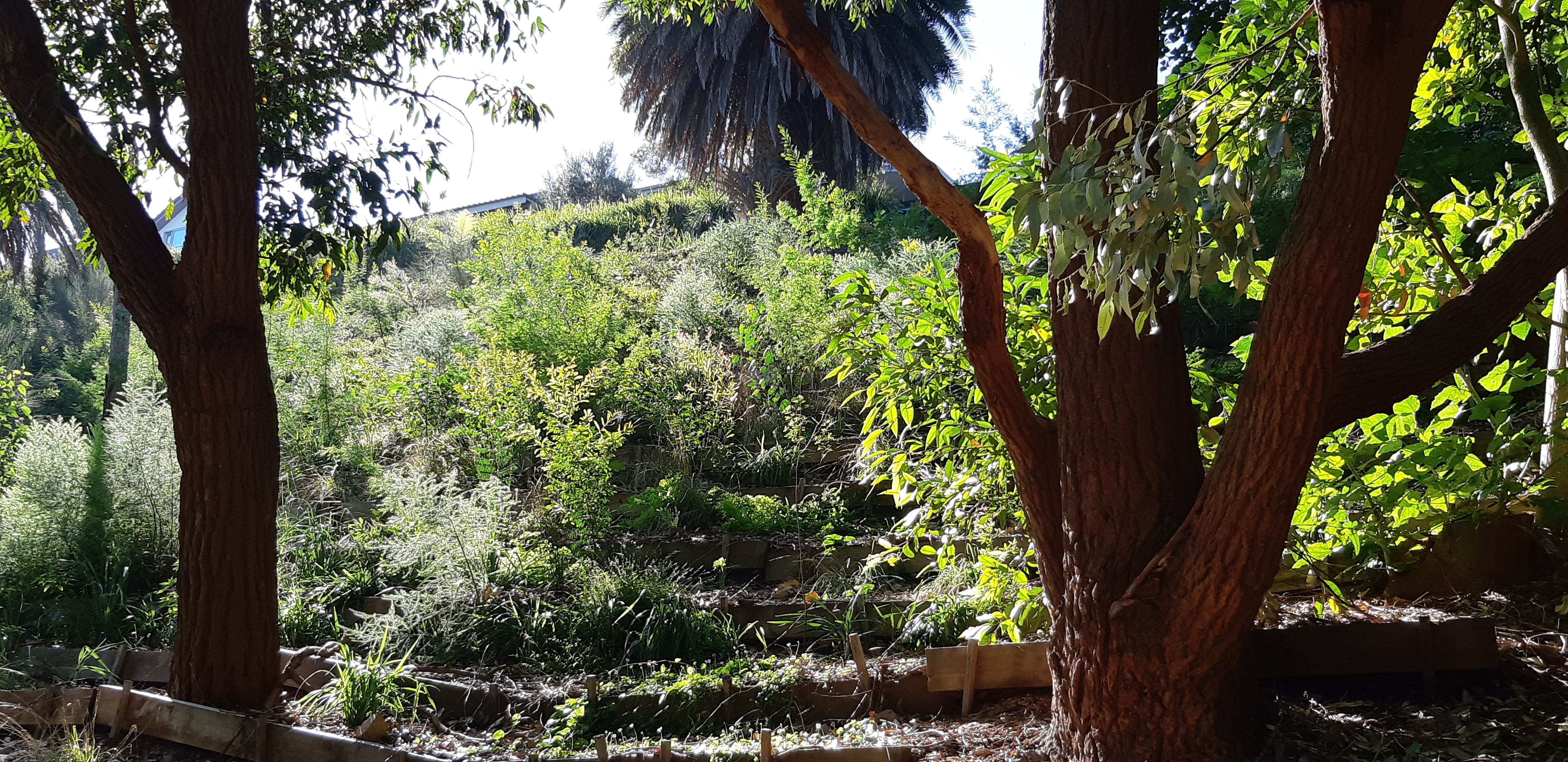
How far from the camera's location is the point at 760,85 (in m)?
13.0

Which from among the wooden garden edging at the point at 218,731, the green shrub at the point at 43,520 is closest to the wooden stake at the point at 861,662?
the wooden garden edging at the point at 218,731

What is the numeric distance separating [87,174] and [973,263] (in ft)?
11.6

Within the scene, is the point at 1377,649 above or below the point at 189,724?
above

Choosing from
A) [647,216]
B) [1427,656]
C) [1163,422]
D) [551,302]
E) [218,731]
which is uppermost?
[647,216]

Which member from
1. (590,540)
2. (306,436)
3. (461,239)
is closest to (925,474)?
(590,540)

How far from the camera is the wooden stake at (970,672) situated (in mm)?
3320

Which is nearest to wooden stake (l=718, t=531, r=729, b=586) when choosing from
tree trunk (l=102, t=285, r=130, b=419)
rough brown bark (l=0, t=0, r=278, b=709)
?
rough brown bark (l=0, t=0, r=278, b=709)

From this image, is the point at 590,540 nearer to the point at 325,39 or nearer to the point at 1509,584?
the point at 325,39

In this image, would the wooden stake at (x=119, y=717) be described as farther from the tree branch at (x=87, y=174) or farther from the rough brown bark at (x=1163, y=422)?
the rough brown bark at (x=1163, y=422)

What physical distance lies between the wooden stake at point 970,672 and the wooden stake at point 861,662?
0.40 metres

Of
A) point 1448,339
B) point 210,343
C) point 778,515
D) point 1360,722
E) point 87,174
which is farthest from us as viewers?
point 778,515

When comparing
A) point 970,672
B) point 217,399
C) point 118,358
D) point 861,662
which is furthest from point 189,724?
point 118,358

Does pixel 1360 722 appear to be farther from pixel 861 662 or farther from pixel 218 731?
pixel 218 731

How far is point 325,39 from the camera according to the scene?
494cm
